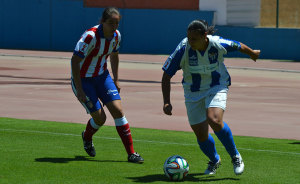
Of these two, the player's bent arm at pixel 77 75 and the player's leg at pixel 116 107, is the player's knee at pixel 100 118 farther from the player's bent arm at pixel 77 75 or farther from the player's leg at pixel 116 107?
the player's bent arm at pixel 77 75

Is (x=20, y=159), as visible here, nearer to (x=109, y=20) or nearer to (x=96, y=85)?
(x=96, y=85)

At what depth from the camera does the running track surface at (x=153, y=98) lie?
47.4ft

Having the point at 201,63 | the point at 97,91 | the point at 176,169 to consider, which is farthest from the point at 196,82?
the point at 97,91

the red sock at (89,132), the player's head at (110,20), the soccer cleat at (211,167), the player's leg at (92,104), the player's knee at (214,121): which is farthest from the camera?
the red sock at (89,132)

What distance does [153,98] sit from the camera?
1895 cm

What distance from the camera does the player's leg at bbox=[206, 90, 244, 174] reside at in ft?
27.0

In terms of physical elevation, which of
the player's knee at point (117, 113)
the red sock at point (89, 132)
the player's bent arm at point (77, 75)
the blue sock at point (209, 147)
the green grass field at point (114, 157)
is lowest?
the green grass field at point (114, 157)

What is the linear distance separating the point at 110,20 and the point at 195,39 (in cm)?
155

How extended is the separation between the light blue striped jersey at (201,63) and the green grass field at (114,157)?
118cm

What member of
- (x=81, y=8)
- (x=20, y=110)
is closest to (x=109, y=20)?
(x=20, y=110)

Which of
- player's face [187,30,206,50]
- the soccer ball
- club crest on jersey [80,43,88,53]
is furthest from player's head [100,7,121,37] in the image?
the soccer ball

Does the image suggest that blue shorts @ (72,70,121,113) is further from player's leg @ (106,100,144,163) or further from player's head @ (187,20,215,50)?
player's head @ (187,20,215,50)

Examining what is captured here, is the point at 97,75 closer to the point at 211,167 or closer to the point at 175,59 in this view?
the point at 175,59

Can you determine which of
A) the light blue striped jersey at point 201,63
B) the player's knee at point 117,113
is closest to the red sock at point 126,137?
the player's knee at point 117,113
